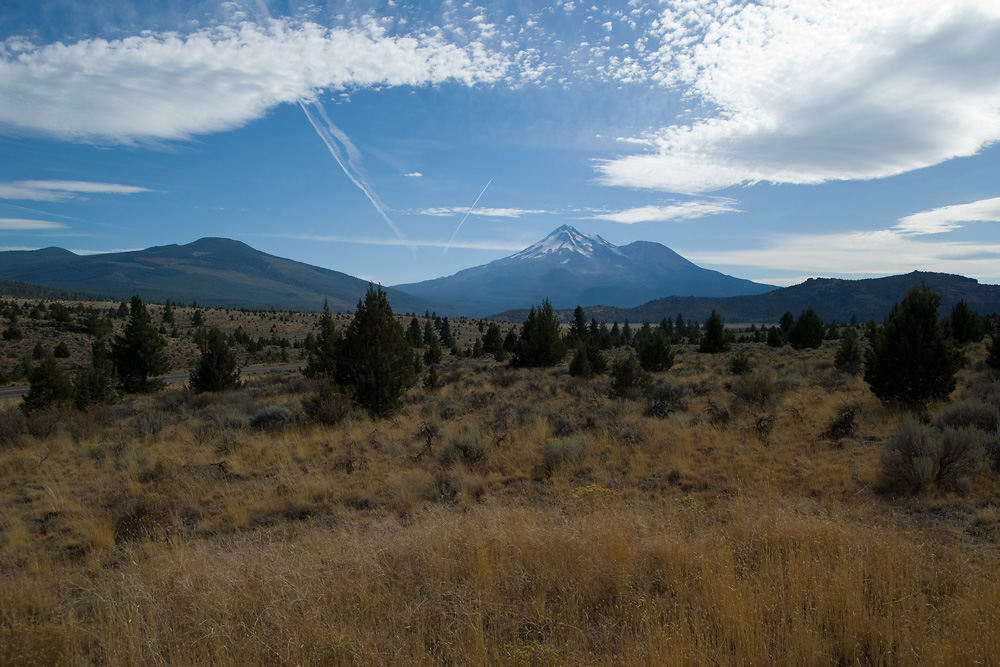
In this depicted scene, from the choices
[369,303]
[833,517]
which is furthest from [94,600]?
[369,303]

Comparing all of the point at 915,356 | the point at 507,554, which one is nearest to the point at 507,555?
the point at 507,554

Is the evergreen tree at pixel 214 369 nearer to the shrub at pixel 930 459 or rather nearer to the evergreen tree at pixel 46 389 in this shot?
the evergreen tree at pixel 46 389

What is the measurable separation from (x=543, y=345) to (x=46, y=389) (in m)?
20.4

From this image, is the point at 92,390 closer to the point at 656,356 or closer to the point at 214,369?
the point at 214,369

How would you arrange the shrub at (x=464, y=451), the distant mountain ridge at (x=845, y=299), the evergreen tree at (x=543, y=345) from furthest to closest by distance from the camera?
the distant mountain ridge at (x=845, y=299) < the evergreen tree at (x=543, y=345) < the shrub at (x=464, y=451)

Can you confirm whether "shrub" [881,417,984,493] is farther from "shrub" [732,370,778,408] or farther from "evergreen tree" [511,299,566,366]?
"evergreen tree" [511,299,566,366]

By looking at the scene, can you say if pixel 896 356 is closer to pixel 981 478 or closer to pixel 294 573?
pixel 981 478

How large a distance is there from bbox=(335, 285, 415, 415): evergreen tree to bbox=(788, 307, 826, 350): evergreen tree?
3355cm

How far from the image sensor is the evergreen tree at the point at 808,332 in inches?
1416

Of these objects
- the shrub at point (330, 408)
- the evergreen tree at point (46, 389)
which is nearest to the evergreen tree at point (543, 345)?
the shrub at point (330, 408)

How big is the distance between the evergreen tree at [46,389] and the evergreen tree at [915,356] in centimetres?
2292

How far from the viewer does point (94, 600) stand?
3.86m

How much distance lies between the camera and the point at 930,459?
6035 mm

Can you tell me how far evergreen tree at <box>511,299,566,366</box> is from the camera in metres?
26.5
